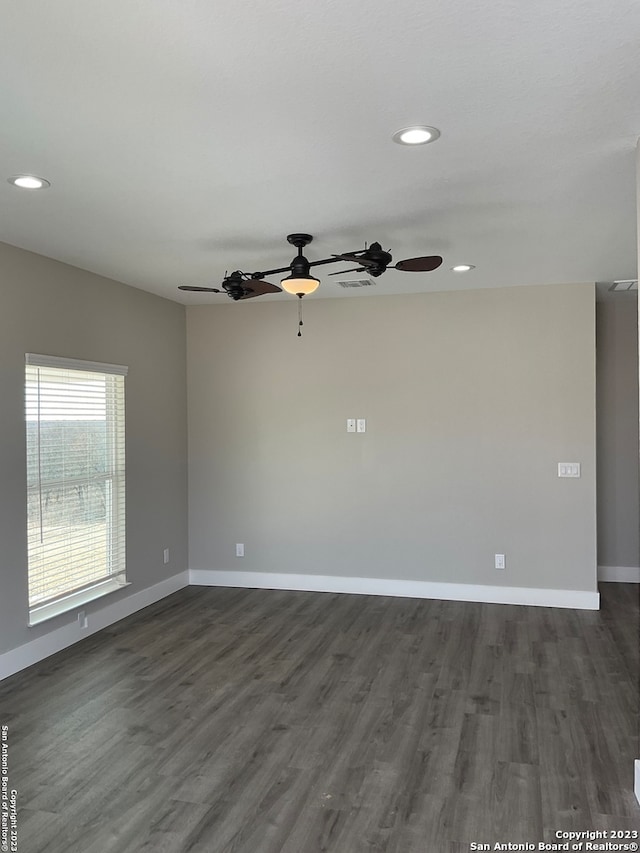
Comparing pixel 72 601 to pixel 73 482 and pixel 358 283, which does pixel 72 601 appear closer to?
pixel 73 482

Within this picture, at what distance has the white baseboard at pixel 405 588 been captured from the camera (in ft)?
17.4

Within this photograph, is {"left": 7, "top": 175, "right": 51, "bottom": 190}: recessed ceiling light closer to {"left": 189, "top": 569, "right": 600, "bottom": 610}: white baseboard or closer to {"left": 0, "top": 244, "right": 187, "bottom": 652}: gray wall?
{"left": 0, "top": 244, "right": 187, "bottom": 652}: gray wall

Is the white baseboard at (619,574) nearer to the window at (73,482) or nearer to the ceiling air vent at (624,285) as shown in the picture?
the ceiling air vent at (624,285)

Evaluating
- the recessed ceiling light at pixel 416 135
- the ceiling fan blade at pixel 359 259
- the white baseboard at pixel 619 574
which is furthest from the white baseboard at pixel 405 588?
the recessed ceiling light at pixel 416 135

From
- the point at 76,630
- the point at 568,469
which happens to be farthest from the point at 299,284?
the point at 568,469

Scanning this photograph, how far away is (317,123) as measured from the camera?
7.82 ft

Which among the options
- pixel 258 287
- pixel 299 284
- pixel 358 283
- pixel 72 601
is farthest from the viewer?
pixel 358 283

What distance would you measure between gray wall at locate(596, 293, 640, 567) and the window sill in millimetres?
4421

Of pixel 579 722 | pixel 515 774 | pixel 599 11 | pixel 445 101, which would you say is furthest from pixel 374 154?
pixel 579 722

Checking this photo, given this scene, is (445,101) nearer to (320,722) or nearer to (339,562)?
(320,722)

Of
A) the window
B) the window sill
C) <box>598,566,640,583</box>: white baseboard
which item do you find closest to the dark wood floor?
the window sill

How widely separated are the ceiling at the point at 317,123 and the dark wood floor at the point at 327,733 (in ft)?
8.44

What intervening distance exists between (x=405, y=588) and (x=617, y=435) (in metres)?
2.54

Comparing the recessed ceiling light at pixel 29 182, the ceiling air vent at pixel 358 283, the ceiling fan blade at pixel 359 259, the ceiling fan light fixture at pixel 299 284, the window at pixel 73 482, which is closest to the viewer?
the recessed ceiling light at pixel 29 182
